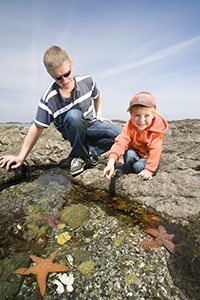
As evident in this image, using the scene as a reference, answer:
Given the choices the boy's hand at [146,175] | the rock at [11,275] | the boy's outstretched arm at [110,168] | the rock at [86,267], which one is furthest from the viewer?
the boy's hand at [146,175]

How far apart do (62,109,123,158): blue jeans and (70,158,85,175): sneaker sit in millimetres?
151

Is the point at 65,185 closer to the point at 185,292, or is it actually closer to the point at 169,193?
the point at 169,193

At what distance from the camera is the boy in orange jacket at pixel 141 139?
9.11ft

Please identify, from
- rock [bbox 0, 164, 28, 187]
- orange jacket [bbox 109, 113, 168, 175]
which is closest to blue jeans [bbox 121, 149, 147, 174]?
orange jacket [bbox 109, 113, 168, 175]

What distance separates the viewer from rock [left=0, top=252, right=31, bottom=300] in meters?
1.47

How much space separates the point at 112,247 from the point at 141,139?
1.97 metres

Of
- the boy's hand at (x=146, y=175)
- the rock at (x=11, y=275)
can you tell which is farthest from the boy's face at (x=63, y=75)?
the rock at (x=11, y=275)

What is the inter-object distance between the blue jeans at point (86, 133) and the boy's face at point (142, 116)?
1.21 meters

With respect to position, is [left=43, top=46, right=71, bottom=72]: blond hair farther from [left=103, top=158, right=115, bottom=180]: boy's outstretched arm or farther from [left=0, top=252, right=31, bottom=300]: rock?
[left=0, top=252, right=31, bottom=300]: rock

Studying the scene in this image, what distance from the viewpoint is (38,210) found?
266cm

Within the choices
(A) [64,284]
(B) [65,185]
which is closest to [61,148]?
(B) [65,185]

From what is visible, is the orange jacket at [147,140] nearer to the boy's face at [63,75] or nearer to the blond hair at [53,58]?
the boy's face at [63,75]

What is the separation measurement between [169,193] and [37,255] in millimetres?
2015

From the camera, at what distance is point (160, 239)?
202 centimetres
